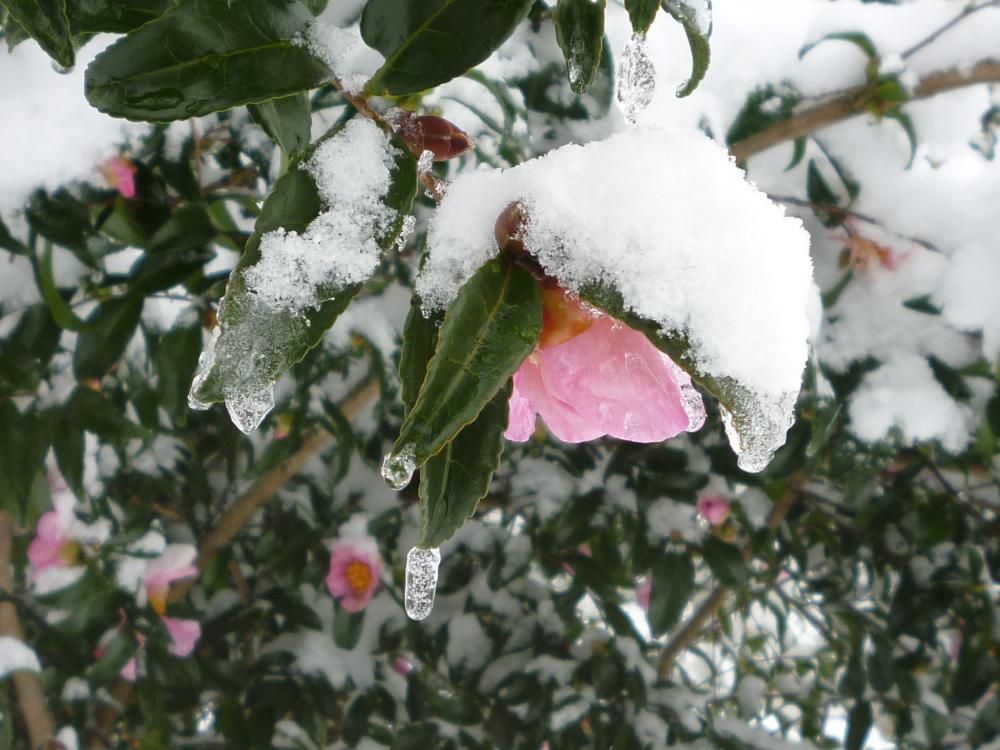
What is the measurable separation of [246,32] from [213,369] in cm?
12

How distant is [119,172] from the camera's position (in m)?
0.73

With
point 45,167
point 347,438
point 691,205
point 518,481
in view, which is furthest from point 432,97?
point 518,481

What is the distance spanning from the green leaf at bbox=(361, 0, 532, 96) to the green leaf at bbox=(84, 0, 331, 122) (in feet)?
0.14

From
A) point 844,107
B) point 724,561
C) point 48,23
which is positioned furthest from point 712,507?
point 48,23

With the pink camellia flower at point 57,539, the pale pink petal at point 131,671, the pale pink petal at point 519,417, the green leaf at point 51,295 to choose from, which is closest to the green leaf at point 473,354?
the pale pink petal at point 519,417

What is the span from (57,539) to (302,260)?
1.11 m

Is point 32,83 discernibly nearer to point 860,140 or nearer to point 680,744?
point 860,140

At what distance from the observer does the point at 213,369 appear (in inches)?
9.6

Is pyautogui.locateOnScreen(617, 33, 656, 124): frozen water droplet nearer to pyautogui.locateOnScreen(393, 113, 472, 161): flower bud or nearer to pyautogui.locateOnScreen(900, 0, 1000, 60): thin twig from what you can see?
pyautogui.locateOnScreen(393, 113, 472, 161): flower bud

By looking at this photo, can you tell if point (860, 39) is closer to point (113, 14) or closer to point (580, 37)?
point (580, 37)

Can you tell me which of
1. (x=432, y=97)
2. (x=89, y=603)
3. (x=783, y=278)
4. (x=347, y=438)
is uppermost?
(x=783, y=278)

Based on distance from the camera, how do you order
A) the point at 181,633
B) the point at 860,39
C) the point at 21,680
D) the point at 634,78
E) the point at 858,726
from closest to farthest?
1. the point at 634,78
2. the point at 860,39
3. the point at 21,680
4. the point at 181,633
5. the point at 858,726

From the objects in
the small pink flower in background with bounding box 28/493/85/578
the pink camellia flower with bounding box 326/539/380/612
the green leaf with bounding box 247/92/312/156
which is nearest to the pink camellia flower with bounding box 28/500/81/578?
the small pink flower in background with bounding box 28/493/85/578

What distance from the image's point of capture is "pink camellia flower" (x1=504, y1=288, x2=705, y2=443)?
0.31 m
